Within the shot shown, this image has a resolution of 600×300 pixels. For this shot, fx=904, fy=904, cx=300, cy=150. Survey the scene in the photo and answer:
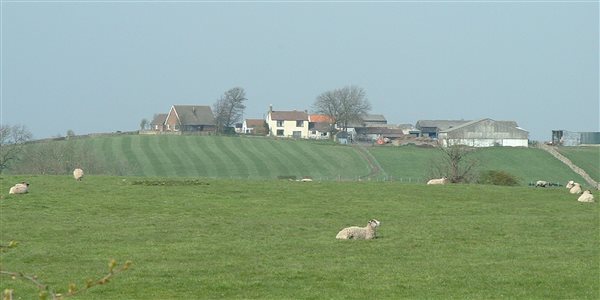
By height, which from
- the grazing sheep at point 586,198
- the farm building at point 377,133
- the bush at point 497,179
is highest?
the farm building at point 377,133

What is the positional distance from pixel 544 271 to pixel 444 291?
13.4 ft

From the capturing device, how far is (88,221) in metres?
33.1

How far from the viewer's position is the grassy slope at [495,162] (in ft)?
308

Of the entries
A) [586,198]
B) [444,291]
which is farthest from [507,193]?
[444,291]

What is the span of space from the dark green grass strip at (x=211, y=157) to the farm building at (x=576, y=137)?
2023 inches

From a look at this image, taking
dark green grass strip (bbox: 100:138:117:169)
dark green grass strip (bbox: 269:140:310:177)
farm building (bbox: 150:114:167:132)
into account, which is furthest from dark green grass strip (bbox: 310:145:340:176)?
farm building (bbox: 150:114:167:132)

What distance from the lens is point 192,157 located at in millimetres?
106938

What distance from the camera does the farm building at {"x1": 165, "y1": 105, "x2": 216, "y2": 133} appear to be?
170m

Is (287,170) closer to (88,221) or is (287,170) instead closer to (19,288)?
(88,221)

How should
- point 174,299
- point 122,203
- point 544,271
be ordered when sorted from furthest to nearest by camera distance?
point 122,203 → point 544,271 → point 174,299

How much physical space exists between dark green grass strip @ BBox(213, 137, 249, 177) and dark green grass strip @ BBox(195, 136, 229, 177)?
95 centimetres

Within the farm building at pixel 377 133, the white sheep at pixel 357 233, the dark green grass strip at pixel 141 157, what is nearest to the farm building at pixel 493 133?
the farm building at pixel 377 133

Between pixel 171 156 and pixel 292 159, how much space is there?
14444 millimetres

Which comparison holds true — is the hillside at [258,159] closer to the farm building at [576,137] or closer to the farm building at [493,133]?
the farm building at [576,137]
